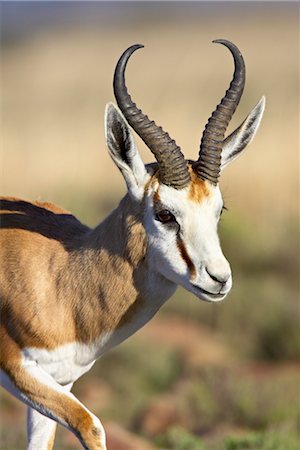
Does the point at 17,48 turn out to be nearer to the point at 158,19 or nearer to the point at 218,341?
the point at 158,19

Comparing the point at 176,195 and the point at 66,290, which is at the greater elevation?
the point at 176,195

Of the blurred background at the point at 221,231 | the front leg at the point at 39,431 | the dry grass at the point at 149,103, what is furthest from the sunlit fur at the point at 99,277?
the dry grass at the point at 149,103

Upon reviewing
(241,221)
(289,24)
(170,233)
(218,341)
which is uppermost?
(289,24)

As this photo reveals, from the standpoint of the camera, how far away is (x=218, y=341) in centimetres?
1850

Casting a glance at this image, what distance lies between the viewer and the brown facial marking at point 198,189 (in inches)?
257

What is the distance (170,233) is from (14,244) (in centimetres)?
117

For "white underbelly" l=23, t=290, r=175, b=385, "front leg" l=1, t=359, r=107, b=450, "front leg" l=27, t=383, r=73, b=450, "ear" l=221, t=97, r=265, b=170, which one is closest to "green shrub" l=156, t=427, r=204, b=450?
"front leg" l=27, t=383, r=73, b=450

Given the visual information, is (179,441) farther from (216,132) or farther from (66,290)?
(216,132)

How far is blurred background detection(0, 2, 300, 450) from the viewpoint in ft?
44.4

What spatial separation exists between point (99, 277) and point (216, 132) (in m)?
1.11

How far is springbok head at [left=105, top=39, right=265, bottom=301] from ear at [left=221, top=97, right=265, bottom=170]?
9 centimetres

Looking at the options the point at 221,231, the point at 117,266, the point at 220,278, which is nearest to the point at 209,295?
the point at 220,278

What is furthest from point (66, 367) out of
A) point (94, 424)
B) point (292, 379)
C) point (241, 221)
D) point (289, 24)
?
point (289, 24)

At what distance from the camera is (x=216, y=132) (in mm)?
6828
